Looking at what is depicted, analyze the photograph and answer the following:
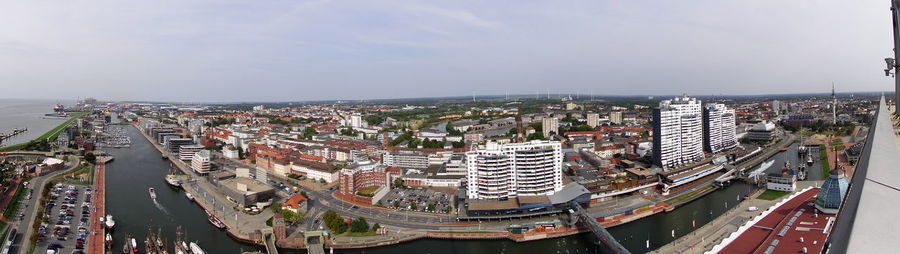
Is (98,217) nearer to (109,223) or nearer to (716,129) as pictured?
(109,223)

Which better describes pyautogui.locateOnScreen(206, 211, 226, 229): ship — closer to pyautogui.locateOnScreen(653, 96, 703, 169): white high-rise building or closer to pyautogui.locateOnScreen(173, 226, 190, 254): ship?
pyautogui.locateOnScreen(173, 226, 190, 254): ship

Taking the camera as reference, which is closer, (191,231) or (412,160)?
(191,231)

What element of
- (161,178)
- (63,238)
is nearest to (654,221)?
(63,238)

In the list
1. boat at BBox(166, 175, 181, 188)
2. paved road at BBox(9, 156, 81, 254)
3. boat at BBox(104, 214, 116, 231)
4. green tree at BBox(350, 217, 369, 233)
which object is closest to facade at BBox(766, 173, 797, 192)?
green tree at BBox(350, 217, 369, 233)

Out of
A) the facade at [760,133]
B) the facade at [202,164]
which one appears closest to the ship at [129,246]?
the facade at [202,164]

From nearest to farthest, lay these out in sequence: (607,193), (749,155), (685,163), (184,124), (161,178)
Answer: (607,193) → (685,163) → (161,178) → (749,155) → (184,124)

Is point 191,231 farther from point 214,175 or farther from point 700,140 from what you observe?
point 700,140
